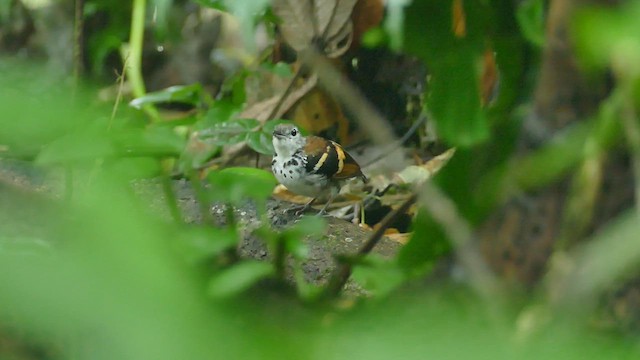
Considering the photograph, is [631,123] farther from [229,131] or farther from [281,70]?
[281,70]

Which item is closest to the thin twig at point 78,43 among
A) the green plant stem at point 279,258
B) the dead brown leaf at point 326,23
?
the dead brown leaf at point 326,23

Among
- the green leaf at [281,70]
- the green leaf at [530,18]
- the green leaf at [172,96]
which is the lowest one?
the green leaf at [172,96]

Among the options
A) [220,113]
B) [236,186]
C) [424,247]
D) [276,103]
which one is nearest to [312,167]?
[276,103]

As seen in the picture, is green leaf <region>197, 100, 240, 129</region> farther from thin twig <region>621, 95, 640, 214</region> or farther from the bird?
thin twig <region>621, 95, 640, 214</region>

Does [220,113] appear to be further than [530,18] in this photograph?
Yes

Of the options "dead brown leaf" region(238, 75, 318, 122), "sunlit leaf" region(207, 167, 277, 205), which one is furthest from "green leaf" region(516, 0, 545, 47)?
"dead brown leaf" region(238, 75, 318, 122)

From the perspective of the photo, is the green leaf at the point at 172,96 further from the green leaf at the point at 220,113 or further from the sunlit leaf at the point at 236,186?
the sunlit leaf at the point at 236,186
